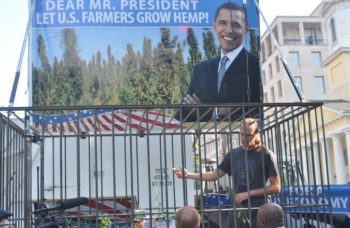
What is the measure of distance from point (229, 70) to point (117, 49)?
152 cm

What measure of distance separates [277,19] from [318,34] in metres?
6.30

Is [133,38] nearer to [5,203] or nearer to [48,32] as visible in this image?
[48,32]

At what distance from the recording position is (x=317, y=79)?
217 ft

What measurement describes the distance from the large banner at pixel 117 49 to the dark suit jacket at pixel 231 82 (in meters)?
0.12

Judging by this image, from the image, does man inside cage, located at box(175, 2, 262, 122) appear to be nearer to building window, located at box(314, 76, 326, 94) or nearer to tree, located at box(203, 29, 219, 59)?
tree, located at box(203, 29, 219, 59)

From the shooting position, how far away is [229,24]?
6.71 metres

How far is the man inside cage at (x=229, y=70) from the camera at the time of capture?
662 centimetres

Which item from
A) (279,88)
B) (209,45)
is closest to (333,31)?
(279,88)

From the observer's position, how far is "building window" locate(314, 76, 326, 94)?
65.8m

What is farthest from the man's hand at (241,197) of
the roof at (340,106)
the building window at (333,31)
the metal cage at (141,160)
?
the building window at (333,31)

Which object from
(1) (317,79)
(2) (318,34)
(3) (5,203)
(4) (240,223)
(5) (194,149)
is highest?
(2) (318,34)

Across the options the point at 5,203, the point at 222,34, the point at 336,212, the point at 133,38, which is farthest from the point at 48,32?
the point at 336,212

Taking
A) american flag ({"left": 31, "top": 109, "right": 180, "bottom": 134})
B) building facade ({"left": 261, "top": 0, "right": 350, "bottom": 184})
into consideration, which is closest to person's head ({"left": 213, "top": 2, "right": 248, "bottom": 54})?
american flag ({"left": 31, "top": 109, "right": 180, "bottom": 134})

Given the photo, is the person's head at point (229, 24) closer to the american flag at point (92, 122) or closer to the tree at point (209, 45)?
the tree at point (209, 45)
